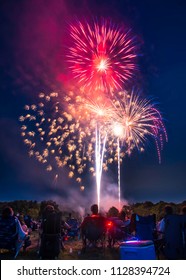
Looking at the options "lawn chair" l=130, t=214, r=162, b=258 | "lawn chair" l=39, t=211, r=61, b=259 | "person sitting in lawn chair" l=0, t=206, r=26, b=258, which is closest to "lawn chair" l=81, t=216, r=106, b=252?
"lawn chair" l=130, t=214, r=162, b=258

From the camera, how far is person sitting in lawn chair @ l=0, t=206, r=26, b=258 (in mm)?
7277

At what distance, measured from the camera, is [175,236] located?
633 cm

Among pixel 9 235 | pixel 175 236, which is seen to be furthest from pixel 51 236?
pixel 175 236

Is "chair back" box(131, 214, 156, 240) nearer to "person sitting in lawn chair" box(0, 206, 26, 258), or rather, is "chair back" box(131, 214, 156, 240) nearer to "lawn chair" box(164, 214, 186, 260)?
"lawn chair" box(164, 214, 186, 260)

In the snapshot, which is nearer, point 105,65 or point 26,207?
point 105,65

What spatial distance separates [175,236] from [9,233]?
3434 millimetres

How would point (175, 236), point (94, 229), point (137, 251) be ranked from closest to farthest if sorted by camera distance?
point (137, 251) → point (175, 236) → point (94, 229)

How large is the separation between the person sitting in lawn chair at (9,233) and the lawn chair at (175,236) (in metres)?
3.07

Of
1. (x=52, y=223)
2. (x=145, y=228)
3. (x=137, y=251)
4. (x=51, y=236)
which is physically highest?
(x=52, y=223)

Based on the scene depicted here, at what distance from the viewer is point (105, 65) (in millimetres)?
15023

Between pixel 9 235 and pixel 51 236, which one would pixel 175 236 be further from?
Answer: pixel 9 235
